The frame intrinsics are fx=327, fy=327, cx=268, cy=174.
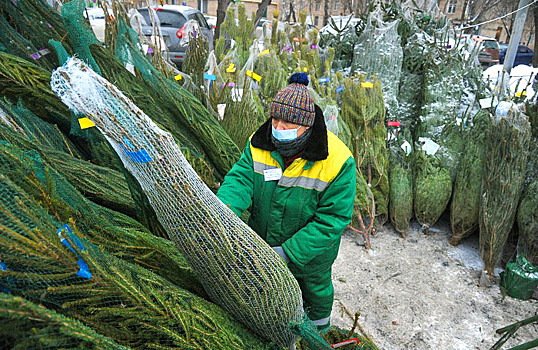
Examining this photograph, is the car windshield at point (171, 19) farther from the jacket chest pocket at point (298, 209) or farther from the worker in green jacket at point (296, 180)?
the jacket chest pocket at point (298, 209)

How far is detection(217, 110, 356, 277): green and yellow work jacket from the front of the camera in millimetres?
1531

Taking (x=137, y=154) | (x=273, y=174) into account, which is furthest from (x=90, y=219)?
(x=273, y=174)

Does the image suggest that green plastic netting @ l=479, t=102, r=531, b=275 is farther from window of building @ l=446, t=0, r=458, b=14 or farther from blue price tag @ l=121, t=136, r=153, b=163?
window of building @ l=446, t=0, r=458, b=14

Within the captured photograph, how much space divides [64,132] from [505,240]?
3.67 meters

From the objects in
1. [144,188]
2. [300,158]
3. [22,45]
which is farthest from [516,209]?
[22,45]

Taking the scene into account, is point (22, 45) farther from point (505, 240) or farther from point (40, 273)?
point (505, 240)

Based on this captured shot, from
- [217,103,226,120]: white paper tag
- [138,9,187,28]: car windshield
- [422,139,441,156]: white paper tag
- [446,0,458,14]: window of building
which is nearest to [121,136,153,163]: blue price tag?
[217,103,226,120]: white paper tag

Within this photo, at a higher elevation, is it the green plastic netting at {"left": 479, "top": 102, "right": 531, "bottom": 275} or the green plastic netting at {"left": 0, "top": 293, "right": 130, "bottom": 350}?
the green plastic netting at {"left": 0, "top": 293, "right": 130, "bottom": 350}

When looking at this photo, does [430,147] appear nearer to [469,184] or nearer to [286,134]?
[469,184]

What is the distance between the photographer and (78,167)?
1.46m

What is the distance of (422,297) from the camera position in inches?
115

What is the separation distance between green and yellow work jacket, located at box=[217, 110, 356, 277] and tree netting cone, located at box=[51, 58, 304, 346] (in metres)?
0.47

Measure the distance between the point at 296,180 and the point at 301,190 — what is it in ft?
0.18

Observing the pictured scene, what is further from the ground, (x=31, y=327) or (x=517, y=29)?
(x=517, y=29)
